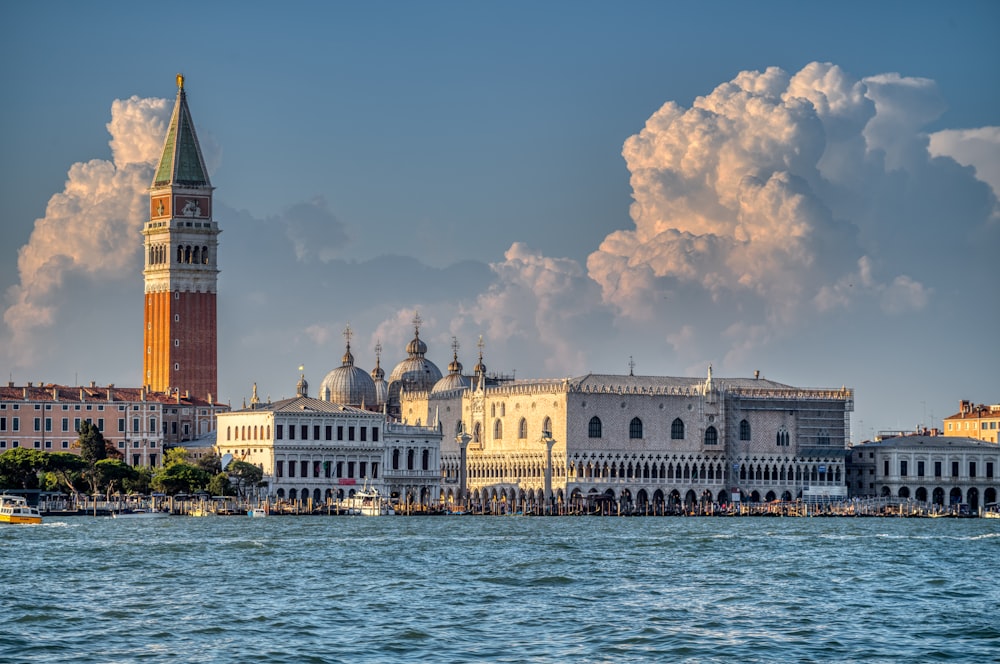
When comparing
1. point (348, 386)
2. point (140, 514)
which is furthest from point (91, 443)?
point (348, 386)

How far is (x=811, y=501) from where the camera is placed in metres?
127

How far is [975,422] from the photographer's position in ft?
485

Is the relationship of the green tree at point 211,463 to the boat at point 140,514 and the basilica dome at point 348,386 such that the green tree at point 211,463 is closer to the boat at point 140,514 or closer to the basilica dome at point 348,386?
the boat at point 140,514

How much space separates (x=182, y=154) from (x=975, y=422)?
59.0 m

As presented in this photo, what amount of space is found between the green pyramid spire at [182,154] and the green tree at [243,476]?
32685 millimetres

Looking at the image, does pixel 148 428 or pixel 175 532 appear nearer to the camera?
pixel 175 532

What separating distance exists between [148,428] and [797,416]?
1584 inches

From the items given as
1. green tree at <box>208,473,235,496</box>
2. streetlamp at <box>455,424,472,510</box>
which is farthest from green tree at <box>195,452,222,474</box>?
streetlamp at <box>455,424,472,510</box>

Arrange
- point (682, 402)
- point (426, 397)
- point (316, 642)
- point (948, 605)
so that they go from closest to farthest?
point (316, 642) → point (948, 605) → point (682, 402) → point (426, 397)

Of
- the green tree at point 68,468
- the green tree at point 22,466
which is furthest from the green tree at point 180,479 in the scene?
the green tree at point 22,466

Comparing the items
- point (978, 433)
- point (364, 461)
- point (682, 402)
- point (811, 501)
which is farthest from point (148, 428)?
point (978, 433)

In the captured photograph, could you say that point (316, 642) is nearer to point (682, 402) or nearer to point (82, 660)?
point (82, 660)

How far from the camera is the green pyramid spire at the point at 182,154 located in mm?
140625

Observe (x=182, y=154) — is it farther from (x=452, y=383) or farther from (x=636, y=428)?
(x=636, y=428)
